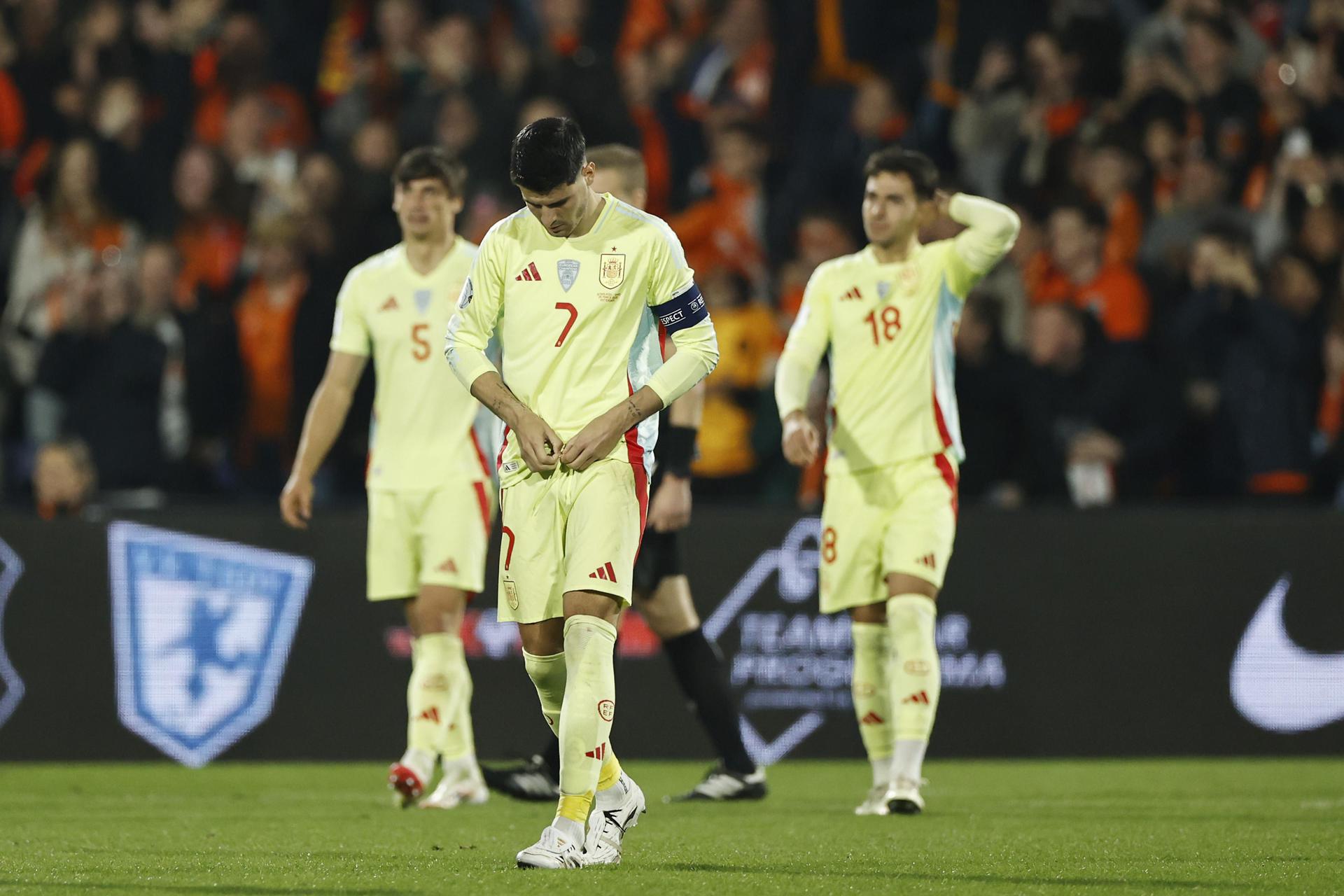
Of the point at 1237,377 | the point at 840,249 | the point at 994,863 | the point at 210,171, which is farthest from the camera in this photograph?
the point at 210,171

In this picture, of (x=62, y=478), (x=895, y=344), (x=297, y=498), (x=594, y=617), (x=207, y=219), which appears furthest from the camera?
(x=207, y=219)

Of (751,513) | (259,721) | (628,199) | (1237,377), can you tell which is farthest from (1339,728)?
(259,721)

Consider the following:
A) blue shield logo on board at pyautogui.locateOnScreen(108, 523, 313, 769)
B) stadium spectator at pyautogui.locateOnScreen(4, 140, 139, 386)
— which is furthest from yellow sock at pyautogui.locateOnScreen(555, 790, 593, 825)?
stadium spectator at pyautogui.locateOnScreen(4, 140, 139, 386)

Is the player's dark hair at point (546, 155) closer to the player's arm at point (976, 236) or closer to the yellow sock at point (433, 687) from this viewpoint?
the player's arm at point (976, 236)

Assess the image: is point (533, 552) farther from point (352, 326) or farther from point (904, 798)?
point (352, 326)

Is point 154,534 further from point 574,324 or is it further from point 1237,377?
point 1237,377

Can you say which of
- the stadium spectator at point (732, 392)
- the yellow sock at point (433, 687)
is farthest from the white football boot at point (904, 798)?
the stadium spectator at point (732, 392)

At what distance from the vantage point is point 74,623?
10.4 meters

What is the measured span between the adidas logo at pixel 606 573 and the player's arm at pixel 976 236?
2891 millimetres

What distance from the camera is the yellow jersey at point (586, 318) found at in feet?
19.6

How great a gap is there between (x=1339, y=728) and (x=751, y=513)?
3.36 m

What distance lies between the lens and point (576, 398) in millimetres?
5973

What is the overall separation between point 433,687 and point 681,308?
258 cm

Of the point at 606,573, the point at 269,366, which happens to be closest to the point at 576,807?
the point at 606,573
